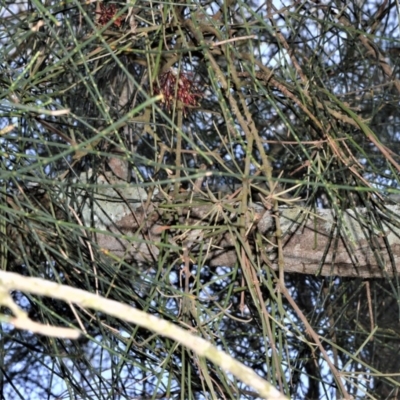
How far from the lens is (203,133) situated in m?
1.39

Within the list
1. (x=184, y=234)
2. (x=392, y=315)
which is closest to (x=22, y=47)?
(x=184, y=234)

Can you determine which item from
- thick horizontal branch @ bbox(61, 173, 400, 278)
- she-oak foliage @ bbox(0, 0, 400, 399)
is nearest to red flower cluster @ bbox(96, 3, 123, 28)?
she-oak foliage @ bbox(0, 0, 400, 399)

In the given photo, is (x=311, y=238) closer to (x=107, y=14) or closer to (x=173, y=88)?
(x=173, y=88)

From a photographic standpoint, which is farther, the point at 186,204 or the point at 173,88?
the point at 173,88

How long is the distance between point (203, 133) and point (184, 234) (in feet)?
1.88

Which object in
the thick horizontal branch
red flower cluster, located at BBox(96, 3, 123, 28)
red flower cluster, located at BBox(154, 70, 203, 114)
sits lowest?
the thick horizontal branch

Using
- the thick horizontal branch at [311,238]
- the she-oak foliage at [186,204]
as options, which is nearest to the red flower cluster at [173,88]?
the she-oak foliage at [186,204]

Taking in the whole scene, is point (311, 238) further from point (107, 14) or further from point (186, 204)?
point (107, 14)

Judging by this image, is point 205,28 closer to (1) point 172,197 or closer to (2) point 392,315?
(1) point 172,197

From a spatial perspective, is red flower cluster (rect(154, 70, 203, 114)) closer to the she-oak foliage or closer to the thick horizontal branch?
the she-oak foliage

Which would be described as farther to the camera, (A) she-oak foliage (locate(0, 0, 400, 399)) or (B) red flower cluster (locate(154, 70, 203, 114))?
(B) red flower cluster (locate(154, 70, 203, 114))

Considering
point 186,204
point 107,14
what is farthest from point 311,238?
point 107,14

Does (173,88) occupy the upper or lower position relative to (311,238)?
upper

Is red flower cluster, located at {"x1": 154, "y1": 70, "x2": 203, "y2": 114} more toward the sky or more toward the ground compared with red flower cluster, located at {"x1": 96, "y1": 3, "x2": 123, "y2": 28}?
more toward the ground
